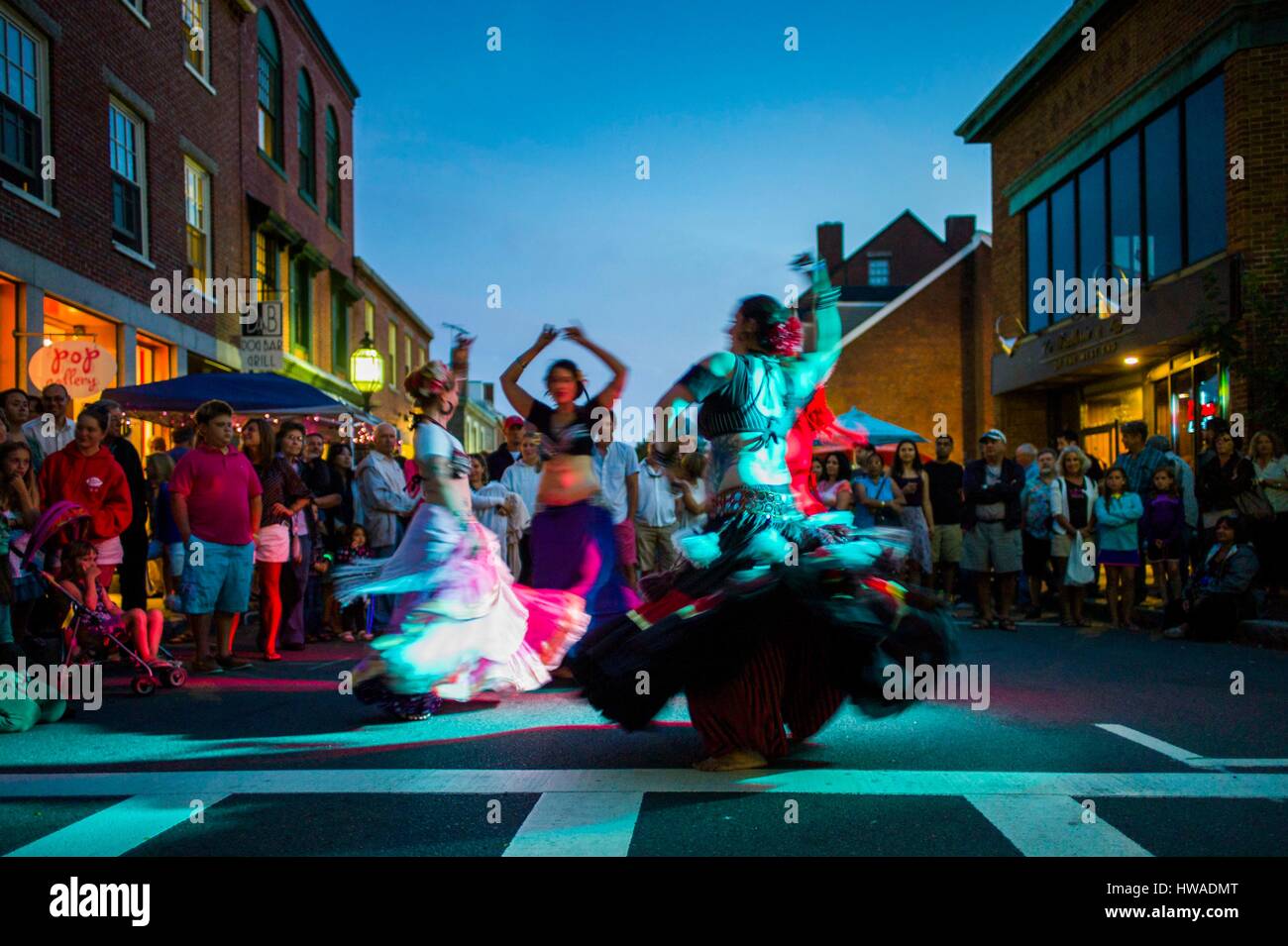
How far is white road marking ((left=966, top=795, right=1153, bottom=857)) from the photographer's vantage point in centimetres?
367

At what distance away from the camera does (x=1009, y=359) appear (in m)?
23.5

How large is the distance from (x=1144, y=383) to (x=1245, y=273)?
4.15 metres

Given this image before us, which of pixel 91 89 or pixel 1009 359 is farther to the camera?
pixel 1009 359

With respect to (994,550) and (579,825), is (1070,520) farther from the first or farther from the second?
(579,825)

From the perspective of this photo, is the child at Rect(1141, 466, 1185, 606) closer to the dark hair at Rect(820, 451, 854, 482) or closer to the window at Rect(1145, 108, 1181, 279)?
the dark hair at Rect(820, 451, 854, 482)

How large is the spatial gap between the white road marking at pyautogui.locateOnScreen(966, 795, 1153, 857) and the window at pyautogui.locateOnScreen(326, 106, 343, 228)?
26986mm

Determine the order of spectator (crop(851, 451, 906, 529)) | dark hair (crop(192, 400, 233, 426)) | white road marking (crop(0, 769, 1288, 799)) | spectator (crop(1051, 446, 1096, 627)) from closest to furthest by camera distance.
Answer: white road marking (crop(0, 769, 1288, 799)) → dark hair (crop(192, 400, 233, 426)) → spectator (crop(1051, 446, 1096, 627)) → spectator (crop(851, 451, 906, 529))

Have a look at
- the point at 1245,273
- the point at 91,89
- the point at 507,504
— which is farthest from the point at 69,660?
the point at 1245,273

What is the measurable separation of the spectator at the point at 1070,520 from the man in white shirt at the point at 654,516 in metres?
4.03

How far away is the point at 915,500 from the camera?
1271cm

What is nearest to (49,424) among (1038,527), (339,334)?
(1038,527)

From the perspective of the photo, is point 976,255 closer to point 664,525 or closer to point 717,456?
point 664,525

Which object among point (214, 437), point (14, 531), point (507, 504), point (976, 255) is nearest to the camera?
point (14, 531)

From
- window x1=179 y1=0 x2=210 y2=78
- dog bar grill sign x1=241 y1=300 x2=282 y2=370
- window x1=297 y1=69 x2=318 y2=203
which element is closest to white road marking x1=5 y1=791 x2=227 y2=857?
dog bar grill sign x1=241 y1=300 x2=282 y2=370
